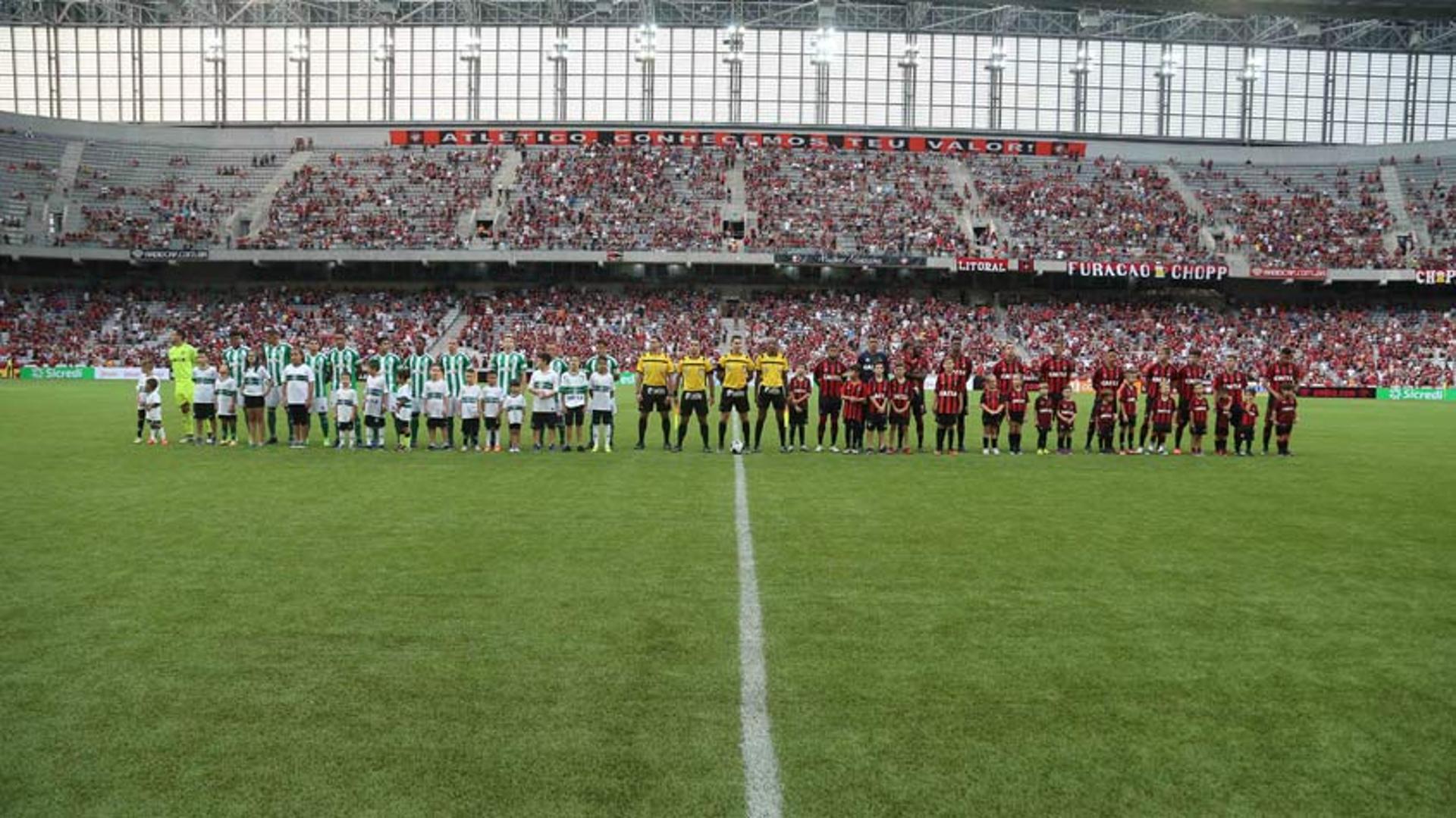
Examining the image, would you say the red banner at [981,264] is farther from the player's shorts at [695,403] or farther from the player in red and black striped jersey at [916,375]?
the player's shorts at [695,403]

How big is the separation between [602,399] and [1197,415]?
32.8 feet

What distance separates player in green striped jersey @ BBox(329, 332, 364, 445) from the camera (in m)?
17.6

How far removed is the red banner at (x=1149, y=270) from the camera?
2055 inches

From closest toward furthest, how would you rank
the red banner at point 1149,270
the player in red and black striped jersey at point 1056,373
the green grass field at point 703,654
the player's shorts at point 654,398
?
the green grass field at point 703,654 < the player's shorts at point 654,398 < the player in red and black striped jersey at point 1056,373 < the red banner at point 1149,270

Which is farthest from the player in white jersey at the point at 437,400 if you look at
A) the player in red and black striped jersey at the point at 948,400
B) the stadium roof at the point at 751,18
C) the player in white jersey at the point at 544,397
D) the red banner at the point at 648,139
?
the red banner at the point at 648,139

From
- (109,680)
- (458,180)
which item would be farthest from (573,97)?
(109,680)

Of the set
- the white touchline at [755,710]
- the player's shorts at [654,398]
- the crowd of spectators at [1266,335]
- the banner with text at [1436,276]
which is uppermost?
the banner with text at [1436,276]

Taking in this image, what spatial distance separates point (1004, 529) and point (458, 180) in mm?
53313

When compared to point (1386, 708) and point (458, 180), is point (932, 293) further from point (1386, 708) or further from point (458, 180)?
point (1386, 708)

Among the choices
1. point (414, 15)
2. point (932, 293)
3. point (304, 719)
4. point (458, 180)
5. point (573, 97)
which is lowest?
point (304, 719)

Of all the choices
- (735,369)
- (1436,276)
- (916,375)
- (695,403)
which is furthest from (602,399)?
(1436,276)

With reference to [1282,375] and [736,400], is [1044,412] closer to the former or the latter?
[1282,375]

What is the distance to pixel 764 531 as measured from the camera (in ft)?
33.1

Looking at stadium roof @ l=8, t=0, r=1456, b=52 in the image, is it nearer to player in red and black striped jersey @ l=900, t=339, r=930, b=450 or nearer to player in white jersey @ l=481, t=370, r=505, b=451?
player in red and black striped jersey @ l=900, t=339, r=930, b=450
